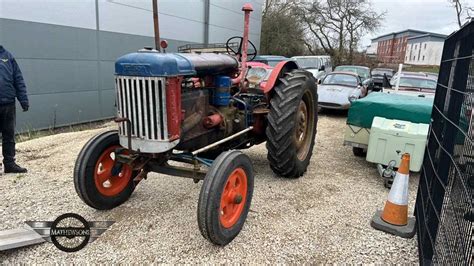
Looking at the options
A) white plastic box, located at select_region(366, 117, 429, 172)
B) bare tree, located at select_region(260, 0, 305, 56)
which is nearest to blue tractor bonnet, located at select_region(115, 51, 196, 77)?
white plastic box, located at select_region(366, 117, 429, 172)

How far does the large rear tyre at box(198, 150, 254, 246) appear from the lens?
254cm

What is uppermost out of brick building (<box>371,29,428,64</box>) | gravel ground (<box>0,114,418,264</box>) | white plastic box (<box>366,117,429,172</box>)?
brick building (<box>371,29,428,64</box>)

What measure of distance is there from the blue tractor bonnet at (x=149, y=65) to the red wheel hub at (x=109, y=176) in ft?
2.92

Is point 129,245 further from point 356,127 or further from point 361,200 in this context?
point 356,127

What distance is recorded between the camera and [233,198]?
2877 mm

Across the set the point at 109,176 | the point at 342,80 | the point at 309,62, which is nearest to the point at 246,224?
the point at 109,176

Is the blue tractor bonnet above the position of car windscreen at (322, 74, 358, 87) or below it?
Answer: above

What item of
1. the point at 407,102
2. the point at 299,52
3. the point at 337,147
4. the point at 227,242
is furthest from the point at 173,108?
the point at 299,52

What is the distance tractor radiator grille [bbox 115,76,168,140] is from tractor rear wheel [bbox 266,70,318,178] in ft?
4.69

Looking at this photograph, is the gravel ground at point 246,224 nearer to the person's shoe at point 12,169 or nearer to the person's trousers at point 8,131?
the person's shoe at point 12,169

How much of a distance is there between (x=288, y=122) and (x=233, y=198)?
1.31 m

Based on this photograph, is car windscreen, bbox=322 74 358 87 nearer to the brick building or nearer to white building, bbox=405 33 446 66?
white building, bbox=405 33 446 66

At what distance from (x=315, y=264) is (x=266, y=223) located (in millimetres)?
666

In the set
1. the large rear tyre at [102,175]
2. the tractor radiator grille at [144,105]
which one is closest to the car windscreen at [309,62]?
the large rear tyre at [102,175]
